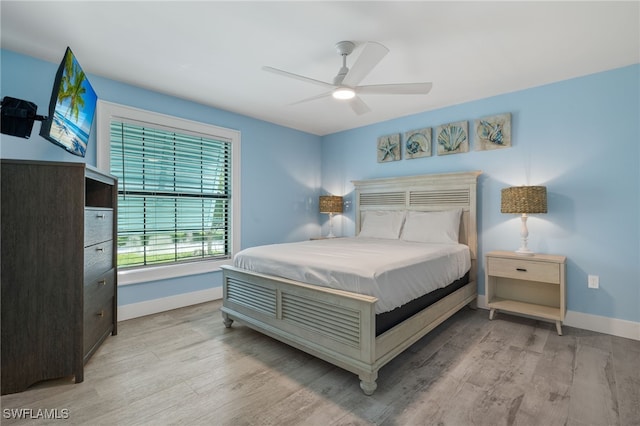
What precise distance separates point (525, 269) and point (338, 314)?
207 centimetres

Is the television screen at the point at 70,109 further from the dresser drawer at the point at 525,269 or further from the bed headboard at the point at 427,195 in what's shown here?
the dresser drawer at the point at 525,269

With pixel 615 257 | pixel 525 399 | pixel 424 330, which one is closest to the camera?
pixel 525 399

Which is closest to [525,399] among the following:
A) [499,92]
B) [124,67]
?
[499,92]

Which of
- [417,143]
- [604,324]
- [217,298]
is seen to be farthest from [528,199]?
[217,298]

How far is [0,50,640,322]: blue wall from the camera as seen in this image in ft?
8.87

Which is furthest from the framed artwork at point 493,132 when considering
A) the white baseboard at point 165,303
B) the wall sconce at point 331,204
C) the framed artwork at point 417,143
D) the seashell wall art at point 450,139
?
the white baseboard at point 165,303

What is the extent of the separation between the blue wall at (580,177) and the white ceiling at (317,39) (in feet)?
0.76

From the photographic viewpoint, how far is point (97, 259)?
233 centimetres

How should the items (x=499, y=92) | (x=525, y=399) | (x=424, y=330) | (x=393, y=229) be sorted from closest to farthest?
(x=525, y=399)
(x=424, y=330)
(x=499, y=92)
(x=393, y=229)

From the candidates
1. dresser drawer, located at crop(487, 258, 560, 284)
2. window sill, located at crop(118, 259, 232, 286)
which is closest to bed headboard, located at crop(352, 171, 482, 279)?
dresser drawer, located at crop(487, 258, 560, 284)

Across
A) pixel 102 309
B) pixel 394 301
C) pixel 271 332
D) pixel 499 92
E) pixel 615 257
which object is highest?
pixel 499 92

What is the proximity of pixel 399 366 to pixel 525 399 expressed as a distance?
76 centimetres

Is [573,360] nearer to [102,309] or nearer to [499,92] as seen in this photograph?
[499,92]

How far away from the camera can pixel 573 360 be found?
2.29m
